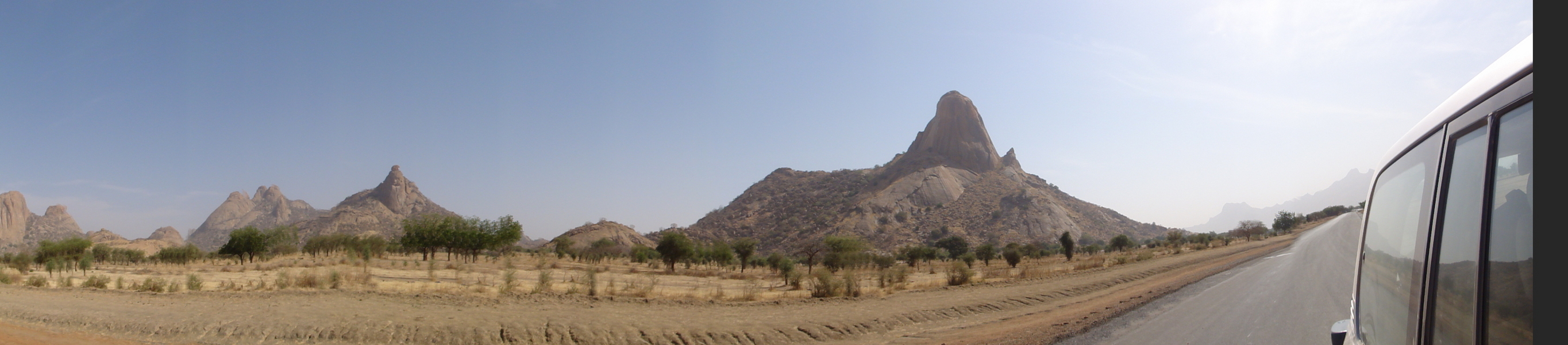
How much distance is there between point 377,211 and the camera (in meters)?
151

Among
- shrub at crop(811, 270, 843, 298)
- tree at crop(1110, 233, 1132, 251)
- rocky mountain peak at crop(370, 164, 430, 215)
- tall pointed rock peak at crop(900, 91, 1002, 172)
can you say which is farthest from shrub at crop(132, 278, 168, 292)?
rocky mountain peak at crop(370, 164, 430, 215)

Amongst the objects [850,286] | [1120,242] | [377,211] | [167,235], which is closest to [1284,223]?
[1120,242]

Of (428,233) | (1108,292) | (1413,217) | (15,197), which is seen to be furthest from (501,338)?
(15,197)

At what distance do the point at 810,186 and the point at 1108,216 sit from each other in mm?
60850

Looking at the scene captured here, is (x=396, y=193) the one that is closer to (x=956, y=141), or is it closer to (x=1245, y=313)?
(x=956, y=141)

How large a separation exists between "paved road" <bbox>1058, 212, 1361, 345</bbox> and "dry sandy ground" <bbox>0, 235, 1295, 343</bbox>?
38.6 inches

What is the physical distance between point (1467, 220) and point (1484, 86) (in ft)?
1.38

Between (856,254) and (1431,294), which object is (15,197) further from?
(1431,294)

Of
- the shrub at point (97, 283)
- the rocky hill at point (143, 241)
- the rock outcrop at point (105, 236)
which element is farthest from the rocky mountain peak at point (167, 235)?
the shrub at point (97, 283)

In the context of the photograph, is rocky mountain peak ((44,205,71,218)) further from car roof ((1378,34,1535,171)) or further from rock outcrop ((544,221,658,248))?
car roof ((1378,34,1535,171))

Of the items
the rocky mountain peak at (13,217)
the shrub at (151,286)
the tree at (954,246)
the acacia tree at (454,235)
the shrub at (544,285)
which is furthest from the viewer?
the rocky mountain peak at (13,217)

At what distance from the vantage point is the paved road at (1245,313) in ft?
34.4

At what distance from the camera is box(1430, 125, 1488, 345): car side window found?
185cm

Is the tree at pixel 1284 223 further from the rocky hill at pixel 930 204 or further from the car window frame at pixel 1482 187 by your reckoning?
the car window frame at pixel 1482 187
